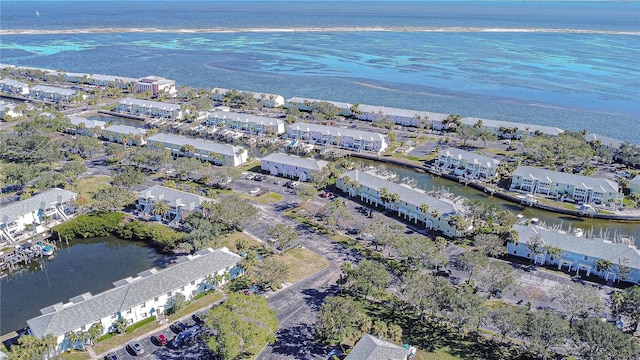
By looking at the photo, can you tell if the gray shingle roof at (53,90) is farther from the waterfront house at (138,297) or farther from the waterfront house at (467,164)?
the waterfront house at (467,164)

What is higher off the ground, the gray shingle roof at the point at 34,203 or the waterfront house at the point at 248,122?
the waterfront house at the point at 248,122

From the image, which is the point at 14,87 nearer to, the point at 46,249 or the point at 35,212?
the point at 35,212

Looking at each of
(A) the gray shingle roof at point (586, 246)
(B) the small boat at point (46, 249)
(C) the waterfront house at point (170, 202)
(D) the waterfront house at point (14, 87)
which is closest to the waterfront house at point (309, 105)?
(C) the waterfront house at point (170, 202)

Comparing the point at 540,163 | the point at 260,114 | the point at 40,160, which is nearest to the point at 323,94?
the point at 260,114

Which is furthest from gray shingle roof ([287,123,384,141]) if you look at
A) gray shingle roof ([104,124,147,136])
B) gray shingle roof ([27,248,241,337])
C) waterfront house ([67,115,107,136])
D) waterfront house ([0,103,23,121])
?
waterfront house ([0,103,23,121])

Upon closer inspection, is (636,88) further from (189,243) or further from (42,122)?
(42,122)
